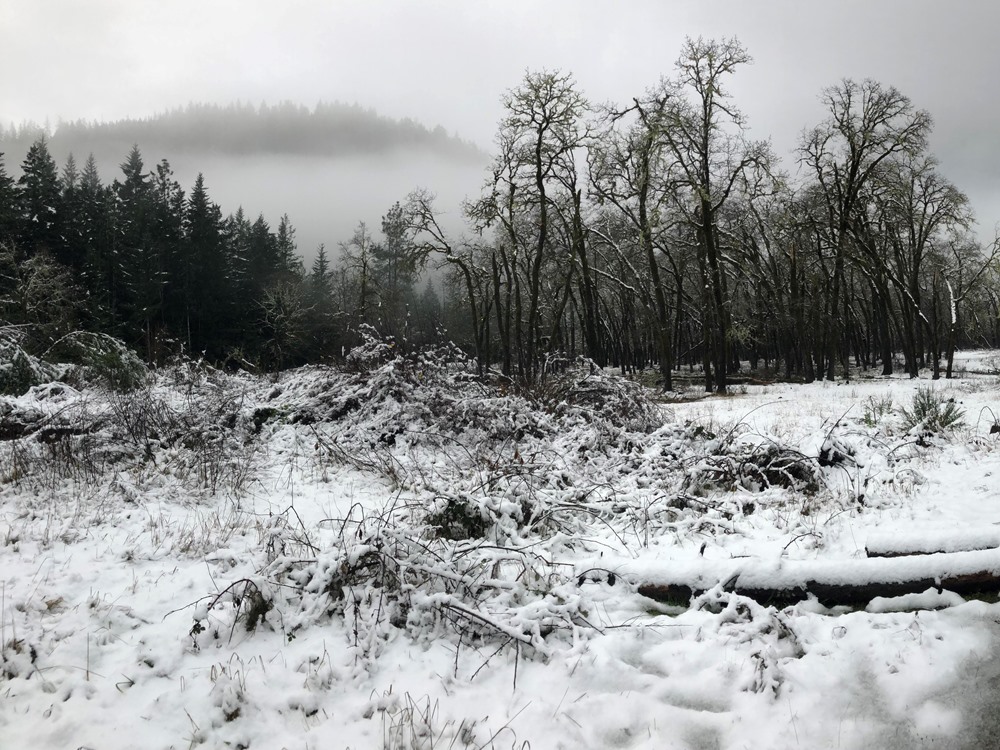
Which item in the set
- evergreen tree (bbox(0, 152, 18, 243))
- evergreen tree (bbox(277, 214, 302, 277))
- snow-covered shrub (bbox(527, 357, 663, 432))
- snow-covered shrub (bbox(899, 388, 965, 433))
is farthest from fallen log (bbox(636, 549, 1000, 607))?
evergreen tree (bbox(277, 214, 302, 277))

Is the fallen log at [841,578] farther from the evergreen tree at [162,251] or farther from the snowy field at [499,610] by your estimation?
the evergreen tree at [162,251]

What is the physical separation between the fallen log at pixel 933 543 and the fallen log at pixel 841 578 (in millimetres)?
132

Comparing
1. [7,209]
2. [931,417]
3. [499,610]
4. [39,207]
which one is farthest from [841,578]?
[39,207]

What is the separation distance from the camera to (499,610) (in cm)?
347

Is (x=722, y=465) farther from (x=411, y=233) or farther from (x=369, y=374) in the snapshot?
(x=411, y=233)

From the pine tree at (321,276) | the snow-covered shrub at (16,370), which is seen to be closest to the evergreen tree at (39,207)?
the pine tree at (321,276)

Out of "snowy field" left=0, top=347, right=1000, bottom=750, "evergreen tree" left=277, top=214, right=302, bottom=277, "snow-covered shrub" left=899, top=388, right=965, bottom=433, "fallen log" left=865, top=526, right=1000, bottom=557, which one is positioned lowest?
"snowy field" left=0, top=347, right=1000, bottom=750

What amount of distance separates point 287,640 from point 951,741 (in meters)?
3.36

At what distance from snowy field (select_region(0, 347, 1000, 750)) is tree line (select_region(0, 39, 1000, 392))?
642 cm

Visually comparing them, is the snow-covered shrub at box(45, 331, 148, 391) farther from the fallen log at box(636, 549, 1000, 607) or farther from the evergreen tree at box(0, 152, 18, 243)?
the evergreen tree at box(0, 152, 18, 243)

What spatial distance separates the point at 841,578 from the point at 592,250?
97.5 ft

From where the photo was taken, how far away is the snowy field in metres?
2.58

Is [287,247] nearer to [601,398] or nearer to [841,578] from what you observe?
[601,398]

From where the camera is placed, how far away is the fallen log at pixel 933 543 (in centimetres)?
337
